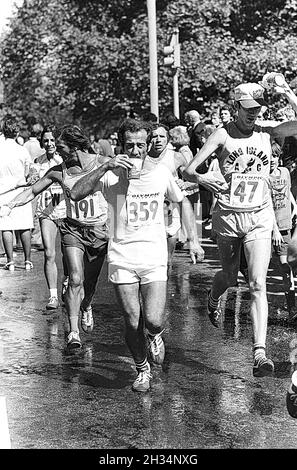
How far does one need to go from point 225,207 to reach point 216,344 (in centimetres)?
144

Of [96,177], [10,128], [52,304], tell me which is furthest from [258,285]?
[10,128]

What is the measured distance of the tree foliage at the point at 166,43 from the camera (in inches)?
1195

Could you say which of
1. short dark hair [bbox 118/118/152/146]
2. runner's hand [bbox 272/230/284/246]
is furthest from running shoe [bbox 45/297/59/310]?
short dark hair [bbox 118/118/152/146]

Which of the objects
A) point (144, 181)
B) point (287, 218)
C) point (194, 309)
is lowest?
point (194, 309)

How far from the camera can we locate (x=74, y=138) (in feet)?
31.6

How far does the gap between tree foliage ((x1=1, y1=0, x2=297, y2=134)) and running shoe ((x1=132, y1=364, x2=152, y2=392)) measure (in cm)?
2020

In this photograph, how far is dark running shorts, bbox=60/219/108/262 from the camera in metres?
9.80

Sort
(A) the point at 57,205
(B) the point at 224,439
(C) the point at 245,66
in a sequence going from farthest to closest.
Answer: (C) the point at 245,66 < (A) the point at 57,205 < (B) the point at 224,439

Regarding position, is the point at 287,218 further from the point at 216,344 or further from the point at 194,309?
the point at 216,344

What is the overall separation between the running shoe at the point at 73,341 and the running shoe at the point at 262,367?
6.11 ft

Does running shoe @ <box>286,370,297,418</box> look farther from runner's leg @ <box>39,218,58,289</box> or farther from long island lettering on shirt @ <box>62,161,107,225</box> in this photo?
runner's leg @ <box>39,218,58,289</box>

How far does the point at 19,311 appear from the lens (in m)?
11.9

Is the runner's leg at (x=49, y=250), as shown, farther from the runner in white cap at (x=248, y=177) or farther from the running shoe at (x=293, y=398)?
the running shoe at (x=293, y=398)

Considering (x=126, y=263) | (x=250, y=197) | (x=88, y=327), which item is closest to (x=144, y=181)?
(x=126, y=263)
